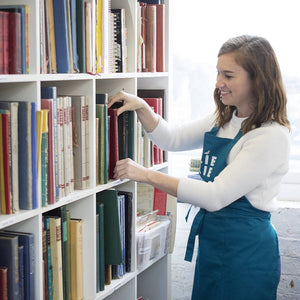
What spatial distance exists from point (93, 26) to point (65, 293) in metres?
0.90

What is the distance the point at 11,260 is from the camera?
5.19ft

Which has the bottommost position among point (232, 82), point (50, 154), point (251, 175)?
point (251, 175)

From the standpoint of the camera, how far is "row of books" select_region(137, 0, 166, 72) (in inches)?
89.9

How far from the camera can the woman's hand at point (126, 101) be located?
2.06 m

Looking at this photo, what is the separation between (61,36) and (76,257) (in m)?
0.74

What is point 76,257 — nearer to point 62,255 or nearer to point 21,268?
point 62,255

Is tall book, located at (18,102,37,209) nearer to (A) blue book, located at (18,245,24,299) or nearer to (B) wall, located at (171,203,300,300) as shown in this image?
(A) blue book, located at (18,245,24,299)

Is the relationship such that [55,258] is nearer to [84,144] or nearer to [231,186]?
[84,144]

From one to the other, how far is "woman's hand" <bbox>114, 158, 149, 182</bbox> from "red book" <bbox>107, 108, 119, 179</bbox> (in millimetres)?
35

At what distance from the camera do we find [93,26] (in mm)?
1885

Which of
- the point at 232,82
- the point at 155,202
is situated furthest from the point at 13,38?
the point at 155,202

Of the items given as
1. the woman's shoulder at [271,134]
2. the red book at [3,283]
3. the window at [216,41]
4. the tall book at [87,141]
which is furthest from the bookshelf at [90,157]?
the window at [216,41]

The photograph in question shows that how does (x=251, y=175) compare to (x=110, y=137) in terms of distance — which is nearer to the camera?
(x=251, y=175)

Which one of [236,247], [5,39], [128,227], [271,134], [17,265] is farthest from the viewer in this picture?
[128,227]
